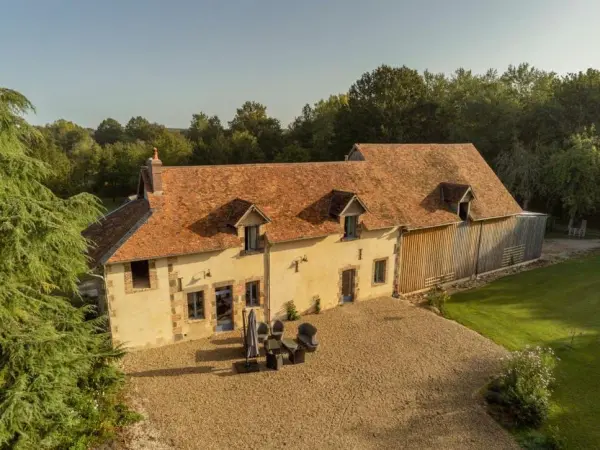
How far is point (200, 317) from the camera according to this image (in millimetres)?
19156

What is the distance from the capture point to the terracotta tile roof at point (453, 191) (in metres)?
26.1

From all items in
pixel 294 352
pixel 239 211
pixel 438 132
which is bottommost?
pixel 294 352

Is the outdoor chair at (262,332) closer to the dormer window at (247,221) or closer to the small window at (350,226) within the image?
the dormer window at (247,221)

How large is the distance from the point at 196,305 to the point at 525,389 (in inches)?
569

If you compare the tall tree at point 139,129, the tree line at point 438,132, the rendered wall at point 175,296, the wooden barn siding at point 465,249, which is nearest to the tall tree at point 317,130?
the tree line at point 438,132

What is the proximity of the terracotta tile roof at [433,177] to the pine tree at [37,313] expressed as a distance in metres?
18.6

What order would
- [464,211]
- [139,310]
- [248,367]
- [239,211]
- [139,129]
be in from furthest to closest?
[139,129]
[464,211]
[239,211]
[139,310]
[248,367]

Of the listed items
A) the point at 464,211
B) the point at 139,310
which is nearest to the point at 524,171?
the point at 464,211

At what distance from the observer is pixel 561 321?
2248 cm

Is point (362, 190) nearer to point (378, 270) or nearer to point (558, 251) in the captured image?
point (378, 270)

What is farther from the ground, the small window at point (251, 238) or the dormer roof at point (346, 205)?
the dormer roof at point (346, 205)

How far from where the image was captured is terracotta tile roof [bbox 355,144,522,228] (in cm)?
2564

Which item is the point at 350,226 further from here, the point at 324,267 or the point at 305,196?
the point at 305,196

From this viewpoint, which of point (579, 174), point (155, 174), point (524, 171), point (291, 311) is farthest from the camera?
point (524, 171)
